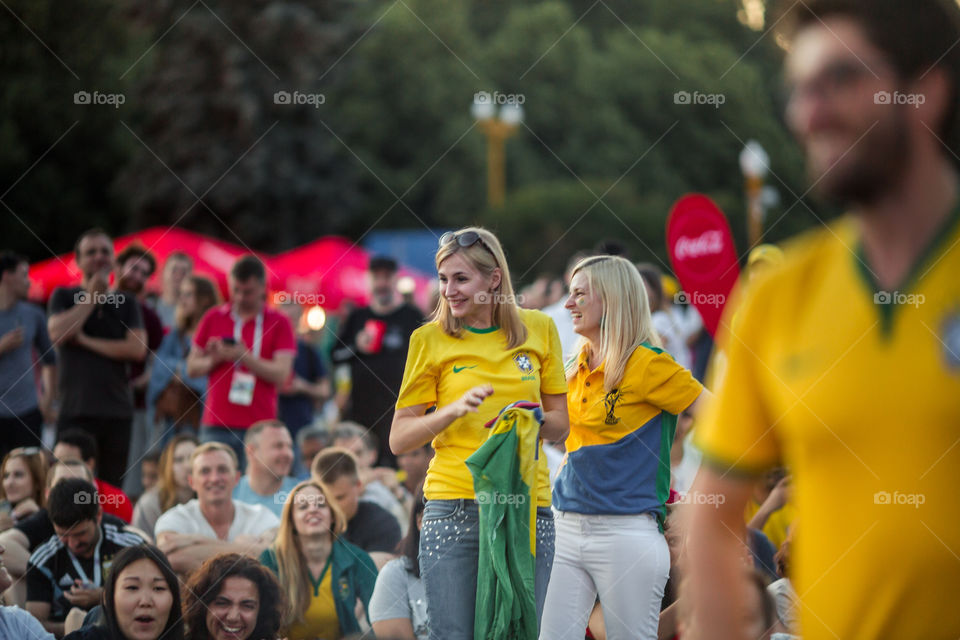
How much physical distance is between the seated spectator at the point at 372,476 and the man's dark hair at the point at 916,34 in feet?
18.4

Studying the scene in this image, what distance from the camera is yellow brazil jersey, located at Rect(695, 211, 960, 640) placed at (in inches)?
53.8

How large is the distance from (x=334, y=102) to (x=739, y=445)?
36585 millimetres

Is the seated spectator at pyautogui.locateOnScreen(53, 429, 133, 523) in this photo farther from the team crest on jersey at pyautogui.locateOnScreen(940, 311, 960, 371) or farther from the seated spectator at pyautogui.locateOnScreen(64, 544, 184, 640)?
the team crest on jersey at pyautogui.locateOnScreen(940, 311, 960, 371)

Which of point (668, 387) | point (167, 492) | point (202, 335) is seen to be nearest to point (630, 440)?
point (668, 387)

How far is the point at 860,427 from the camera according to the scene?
1392 millimetres

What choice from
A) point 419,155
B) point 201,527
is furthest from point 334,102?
point 201,527

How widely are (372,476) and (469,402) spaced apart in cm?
376

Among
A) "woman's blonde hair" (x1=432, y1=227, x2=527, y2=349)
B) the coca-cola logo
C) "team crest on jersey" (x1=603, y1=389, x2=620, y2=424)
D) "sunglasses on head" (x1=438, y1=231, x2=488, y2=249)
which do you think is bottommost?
"team crest on jersey" (x1=603, y1=389, x2=620, y2=424)

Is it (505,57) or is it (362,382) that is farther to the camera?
(505,57)

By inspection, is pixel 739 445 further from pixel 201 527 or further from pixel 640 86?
pixel 640 86

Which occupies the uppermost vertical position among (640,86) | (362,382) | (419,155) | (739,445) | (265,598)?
(640,86)

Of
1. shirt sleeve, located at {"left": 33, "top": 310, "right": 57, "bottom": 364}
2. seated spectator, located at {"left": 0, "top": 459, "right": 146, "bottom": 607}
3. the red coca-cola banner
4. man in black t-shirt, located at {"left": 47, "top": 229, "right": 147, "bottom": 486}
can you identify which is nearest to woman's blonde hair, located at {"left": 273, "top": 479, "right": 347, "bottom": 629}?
seated spectator, located at {"left": 0, "top": 459, "right": 146, "bottom": 607}

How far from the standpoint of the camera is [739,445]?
153cm

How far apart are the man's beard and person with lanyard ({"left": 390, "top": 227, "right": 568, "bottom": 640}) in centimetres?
272
